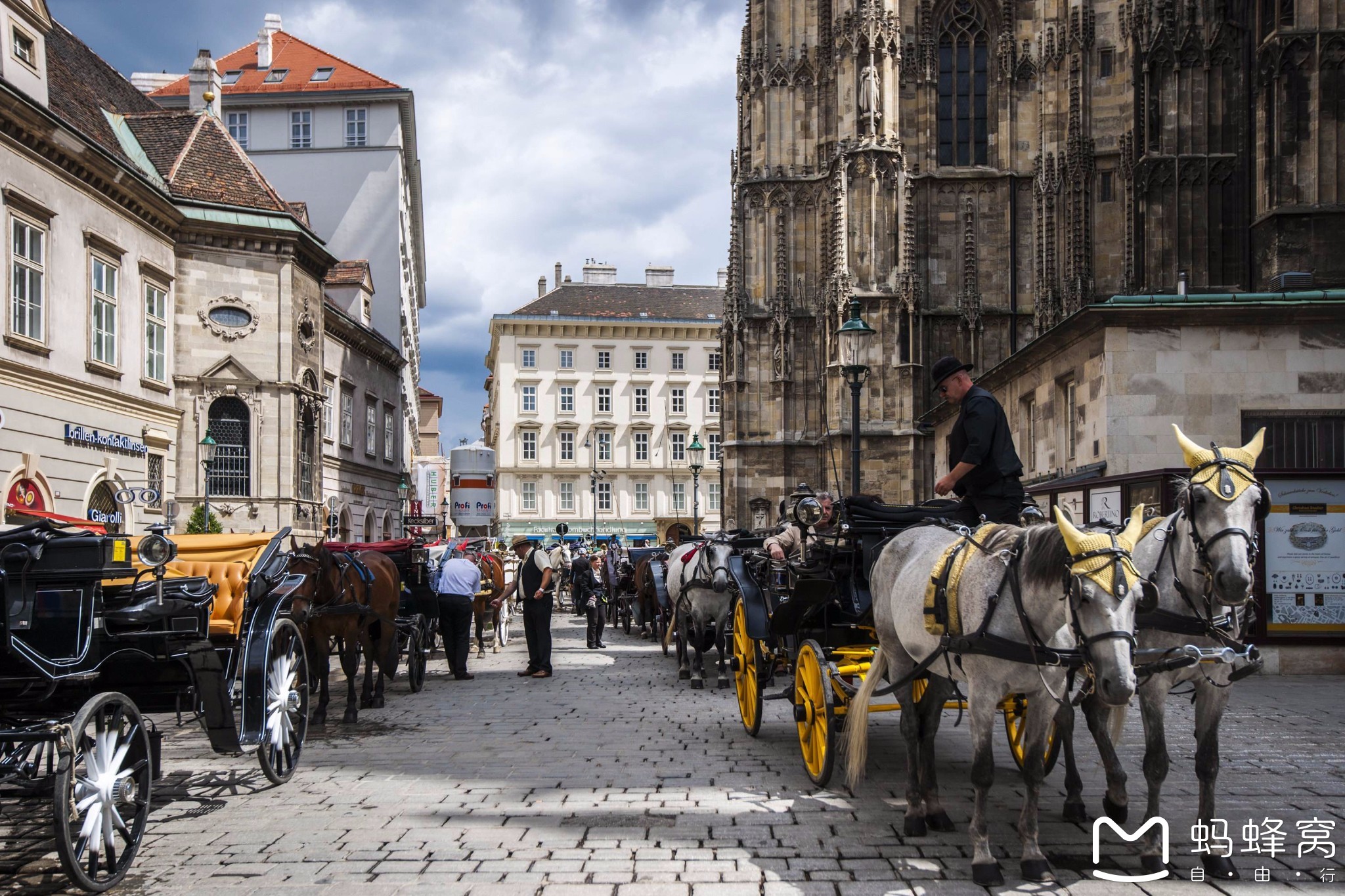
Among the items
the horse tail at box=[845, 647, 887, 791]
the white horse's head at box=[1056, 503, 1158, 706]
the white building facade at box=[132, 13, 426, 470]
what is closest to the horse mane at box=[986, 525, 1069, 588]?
the white horse's head at box=[1056, 503, 1158, 706]

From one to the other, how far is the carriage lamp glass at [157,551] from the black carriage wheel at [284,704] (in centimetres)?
129

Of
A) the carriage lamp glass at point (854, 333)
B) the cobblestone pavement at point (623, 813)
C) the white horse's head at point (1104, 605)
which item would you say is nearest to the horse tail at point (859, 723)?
the cobblestone pavement at point (623, 813)

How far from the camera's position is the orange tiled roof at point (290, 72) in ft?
168

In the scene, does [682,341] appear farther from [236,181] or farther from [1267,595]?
[1267,595]

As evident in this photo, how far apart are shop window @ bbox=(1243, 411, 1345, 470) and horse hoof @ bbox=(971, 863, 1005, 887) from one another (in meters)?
11.3

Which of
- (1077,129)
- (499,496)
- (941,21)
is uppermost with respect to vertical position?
(941,21)

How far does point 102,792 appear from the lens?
18.0 ft

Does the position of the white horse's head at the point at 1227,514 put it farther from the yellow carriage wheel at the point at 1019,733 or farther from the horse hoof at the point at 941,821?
the horse hoof at the point at 941,821

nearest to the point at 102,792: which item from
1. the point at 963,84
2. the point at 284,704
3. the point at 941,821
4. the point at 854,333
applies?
the point at 284,704

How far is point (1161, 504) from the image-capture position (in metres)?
12.3

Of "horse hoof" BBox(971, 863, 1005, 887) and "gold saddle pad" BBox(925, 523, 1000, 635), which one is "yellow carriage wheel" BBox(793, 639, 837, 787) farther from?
"horse hoof" BBox(971, 863, 1005, 887)

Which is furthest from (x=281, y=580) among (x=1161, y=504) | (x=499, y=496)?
(x=499, y=496)

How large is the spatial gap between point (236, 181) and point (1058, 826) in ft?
92.6

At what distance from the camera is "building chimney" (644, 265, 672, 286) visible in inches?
3322
